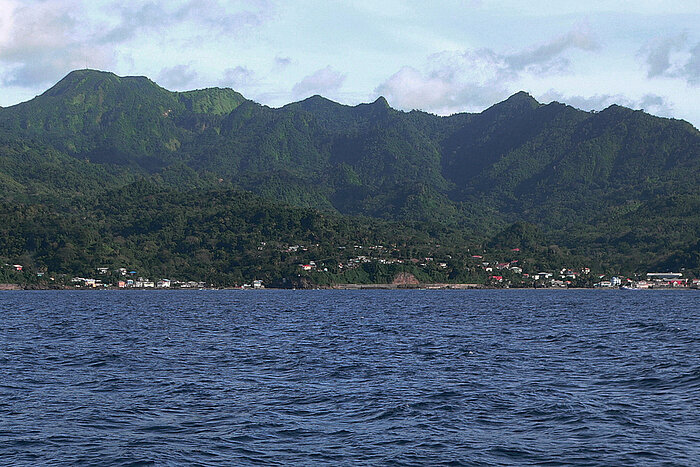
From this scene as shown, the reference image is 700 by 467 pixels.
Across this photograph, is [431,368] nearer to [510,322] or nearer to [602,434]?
[602,434]

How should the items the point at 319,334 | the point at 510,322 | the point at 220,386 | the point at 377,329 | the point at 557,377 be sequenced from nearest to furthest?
the point at 220,386 → the point at 557,377 → the point at 319,334 → the point at 377,329 → the point at 510,322

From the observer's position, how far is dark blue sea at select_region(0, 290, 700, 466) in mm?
32750

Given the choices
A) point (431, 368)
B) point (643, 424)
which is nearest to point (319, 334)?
point (431, 368)

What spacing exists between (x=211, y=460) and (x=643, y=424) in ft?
68.5

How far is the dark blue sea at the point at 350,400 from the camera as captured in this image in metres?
32.8

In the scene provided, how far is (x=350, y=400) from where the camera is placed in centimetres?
4438

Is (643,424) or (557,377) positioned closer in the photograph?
(643,424)

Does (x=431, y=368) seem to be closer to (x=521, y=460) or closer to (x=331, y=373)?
(x=331, y=373)

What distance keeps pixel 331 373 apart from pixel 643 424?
2330 centimetres

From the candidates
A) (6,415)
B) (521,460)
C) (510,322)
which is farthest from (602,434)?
(510,322)

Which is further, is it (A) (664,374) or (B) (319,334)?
(B) (319,334)

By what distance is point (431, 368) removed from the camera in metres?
57.5

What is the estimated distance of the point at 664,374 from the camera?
5366 cm

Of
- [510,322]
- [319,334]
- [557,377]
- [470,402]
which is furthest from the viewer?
[510,322]
